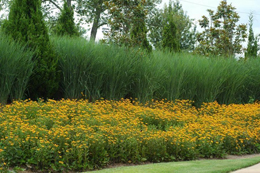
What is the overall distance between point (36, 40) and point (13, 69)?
1388mm

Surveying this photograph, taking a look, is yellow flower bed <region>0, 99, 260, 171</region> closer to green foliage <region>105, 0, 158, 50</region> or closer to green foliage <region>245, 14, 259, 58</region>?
green foliage <region>105, 0, 158, 50</region>

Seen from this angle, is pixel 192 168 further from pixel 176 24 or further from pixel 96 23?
pixel 176 24

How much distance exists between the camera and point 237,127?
26.7 feet

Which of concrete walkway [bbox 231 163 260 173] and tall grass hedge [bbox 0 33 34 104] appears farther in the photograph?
tall grass hedge [bbox 0 33 34 104]

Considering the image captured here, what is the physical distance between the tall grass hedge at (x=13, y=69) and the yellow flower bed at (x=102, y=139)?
114cm

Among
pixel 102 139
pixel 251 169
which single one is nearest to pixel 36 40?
pixel 102 139

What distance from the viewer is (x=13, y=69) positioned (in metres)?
8.84

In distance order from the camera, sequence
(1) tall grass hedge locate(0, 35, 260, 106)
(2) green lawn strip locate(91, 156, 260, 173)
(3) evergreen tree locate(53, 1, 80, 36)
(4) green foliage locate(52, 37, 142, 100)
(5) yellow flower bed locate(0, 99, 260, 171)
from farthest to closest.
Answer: (3) evergreen tree locate(53, 1, 80, 36) < (4) green foliage locate(52, 37, 142, 100) < (1) tall grass hedge locate(0, 35, 260, 106) < (5) yellow flower bed locate(0, 99, 260, 171) < (2) green lawn strip locate(91, 156, 260, 173)

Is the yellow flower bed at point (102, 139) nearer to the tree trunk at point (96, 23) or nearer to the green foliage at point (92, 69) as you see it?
the green foliage at point (92, 69)

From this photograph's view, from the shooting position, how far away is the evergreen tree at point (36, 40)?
965 centimetres

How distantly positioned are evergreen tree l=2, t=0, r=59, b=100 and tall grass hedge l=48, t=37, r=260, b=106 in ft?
1.70

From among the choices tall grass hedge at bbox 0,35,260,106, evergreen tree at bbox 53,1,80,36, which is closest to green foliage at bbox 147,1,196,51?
evergreen tree at bbox 53,1,80,36

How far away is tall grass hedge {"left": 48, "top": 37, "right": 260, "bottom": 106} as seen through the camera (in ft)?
33.2

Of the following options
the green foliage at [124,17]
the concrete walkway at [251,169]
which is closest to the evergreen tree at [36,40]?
the green foliage at [124,17]
